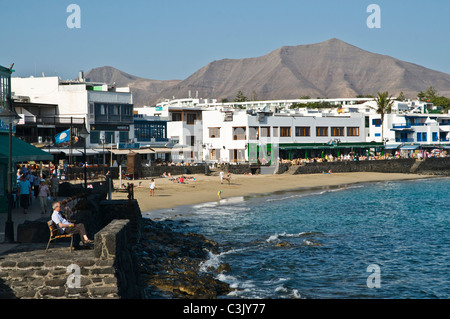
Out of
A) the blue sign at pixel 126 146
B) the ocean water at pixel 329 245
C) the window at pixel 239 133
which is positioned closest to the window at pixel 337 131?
the window at pixel 239 133

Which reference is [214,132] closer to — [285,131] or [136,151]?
[285,131]

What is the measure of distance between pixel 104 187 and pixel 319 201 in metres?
21.1

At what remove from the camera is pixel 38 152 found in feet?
95.7

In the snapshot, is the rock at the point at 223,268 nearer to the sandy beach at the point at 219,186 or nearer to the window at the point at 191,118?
the sandy beach at the point at 219,186

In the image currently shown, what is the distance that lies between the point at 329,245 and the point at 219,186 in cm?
2605

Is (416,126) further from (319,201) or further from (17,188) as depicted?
(17,188)

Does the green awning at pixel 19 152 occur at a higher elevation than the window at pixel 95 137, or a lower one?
lower

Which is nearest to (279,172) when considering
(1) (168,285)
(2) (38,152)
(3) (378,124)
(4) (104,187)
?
(3) (378,124)

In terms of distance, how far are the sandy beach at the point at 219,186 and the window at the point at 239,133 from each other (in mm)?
9119

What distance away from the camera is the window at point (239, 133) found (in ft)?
241

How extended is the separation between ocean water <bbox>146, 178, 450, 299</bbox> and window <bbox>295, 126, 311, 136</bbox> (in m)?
28.1

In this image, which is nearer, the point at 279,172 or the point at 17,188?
the point at 17,188

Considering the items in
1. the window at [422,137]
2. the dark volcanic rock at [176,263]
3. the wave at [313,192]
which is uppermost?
the window at [422,137]
